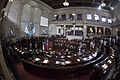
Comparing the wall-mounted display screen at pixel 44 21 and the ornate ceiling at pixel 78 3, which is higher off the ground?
the ornate ceiling at pixel 78 3

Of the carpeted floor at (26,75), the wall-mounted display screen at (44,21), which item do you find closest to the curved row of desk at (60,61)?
the carpeted floor at (26,75)

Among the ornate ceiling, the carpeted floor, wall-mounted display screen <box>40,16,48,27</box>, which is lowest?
the carpeted floor

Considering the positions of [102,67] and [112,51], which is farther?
[112,51]

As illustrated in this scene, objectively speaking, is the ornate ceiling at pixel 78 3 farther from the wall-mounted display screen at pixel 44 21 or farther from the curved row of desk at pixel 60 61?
the curved row of desk at pixel 60 61

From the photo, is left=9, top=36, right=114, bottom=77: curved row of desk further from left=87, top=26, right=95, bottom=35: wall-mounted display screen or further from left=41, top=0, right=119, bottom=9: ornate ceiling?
left=41, top=0, right=119, bottom=9: ornate ceiling

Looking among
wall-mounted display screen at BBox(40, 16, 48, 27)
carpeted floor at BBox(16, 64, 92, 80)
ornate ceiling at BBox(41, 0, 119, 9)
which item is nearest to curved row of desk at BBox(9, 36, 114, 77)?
carpeted floor at BBox(16, 64, 92, 80)

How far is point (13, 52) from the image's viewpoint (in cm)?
109

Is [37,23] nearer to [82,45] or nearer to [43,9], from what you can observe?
[43,9]

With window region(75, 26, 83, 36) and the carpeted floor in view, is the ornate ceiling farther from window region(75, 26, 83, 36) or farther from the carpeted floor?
the carpeted floor

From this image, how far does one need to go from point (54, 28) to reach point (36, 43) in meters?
0.17

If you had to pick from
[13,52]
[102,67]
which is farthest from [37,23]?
[102,67]

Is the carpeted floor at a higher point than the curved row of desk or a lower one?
lower

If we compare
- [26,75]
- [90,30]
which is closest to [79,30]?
[90,30]

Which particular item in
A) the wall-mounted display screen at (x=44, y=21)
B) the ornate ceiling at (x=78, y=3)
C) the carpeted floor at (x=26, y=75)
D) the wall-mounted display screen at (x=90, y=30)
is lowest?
the carpeted floor at (x=26, y=75)
